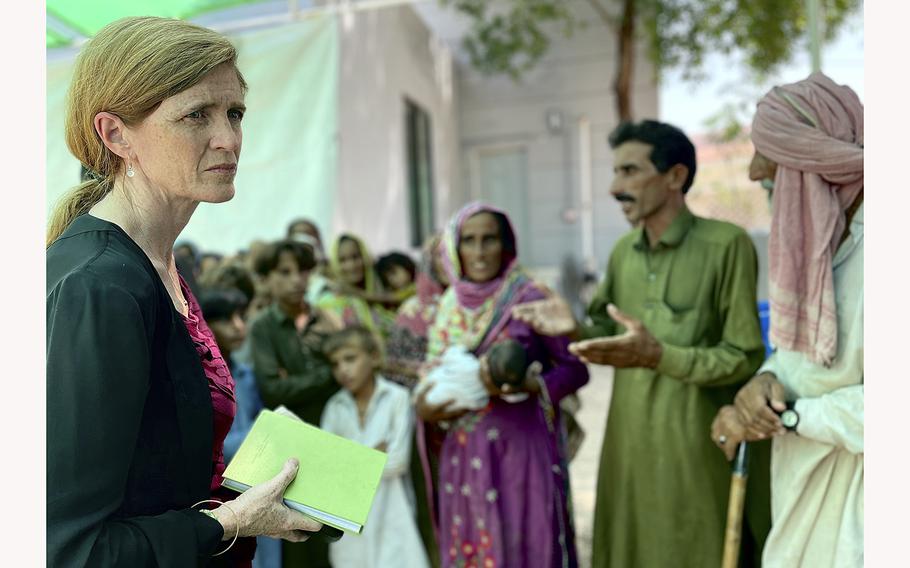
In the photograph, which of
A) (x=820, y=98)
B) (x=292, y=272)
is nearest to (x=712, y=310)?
(x=820, y=98)

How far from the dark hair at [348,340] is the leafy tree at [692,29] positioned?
6830mm

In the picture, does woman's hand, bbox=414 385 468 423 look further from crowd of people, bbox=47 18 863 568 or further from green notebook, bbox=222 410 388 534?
green notebook, bbox=222 410 388 534

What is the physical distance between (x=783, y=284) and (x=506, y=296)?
3.96 feet

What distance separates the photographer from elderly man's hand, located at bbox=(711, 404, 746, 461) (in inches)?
78.2

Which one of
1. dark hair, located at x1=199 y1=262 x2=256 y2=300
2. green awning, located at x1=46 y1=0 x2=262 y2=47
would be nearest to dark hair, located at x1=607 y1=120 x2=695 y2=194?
dark hair, located at x1=199 y1=262 x2=256 y2=300

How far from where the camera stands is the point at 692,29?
355 inches

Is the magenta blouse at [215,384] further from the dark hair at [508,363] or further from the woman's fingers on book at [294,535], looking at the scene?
the dark hair at [508,363]

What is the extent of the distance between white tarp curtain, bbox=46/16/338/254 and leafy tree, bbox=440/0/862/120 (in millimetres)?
3487

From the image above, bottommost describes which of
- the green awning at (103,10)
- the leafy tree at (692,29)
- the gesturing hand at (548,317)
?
the gesturing hand at (548,317)

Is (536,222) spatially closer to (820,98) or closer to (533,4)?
(533,4)

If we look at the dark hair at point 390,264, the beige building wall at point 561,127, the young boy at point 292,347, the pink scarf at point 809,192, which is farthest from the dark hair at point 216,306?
the beige building wall at point 561,127

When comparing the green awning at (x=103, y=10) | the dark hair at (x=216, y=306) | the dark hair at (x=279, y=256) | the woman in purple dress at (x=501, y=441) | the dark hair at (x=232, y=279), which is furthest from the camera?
the green awning at (x=103, y=10)

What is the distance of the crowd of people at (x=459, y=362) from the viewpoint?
107cm

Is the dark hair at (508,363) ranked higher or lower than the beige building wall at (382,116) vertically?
lower
